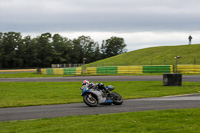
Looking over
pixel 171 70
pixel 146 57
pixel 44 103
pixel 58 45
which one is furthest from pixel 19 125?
pixel 58 45

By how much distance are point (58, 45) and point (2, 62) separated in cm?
2316

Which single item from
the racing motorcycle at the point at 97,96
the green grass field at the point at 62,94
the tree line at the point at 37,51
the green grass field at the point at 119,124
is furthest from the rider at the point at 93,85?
the tree line at the point at 37,51

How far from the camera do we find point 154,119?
384 inches

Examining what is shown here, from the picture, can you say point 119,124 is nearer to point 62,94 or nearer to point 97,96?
point 97,96

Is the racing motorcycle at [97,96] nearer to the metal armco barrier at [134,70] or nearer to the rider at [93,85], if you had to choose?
the rider at [93,85]

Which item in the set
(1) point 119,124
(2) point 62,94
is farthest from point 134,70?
(1) point 119,124

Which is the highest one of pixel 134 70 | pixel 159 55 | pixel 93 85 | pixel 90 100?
pixel 159 55

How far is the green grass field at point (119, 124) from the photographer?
27.1ft

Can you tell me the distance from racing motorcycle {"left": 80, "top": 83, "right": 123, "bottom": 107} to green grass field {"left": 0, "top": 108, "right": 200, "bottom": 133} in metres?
3.16

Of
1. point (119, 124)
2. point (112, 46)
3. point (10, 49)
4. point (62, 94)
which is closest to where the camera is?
point (119, 124)

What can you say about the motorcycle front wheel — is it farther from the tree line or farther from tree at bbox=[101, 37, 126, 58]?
tree at bbox=[101, 37, 126, 58]

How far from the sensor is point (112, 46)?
500 ft

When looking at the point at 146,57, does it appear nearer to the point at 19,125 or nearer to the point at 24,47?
the point at 24,47

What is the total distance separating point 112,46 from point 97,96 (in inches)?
5465
